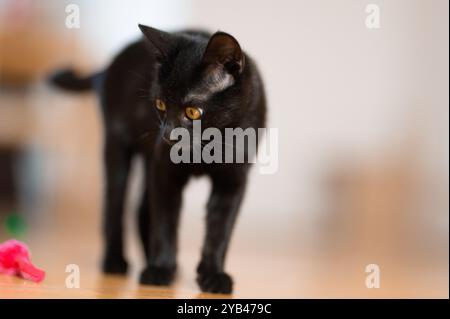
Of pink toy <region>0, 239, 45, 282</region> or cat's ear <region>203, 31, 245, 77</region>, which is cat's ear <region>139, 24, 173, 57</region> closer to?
cat's ear <region>203, 31, 245, 77</region>

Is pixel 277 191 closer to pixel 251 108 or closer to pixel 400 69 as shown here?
pixel 400 69

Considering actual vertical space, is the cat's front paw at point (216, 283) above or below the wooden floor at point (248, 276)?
above

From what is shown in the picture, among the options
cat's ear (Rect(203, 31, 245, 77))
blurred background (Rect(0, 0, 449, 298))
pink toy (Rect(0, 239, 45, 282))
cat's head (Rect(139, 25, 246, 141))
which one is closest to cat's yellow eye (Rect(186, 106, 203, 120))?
cat's head (Rect(139, 25, 246, 141))

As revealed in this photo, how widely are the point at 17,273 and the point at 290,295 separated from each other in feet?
2.22

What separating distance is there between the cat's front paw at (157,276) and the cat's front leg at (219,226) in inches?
3.0

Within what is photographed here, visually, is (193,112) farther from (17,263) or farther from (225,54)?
(17,263)

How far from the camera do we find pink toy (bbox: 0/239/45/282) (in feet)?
4.78

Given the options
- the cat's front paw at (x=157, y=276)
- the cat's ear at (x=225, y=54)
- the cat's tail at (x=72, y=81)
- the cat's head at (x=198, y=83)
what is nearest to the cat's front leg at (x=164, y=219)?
the cat's front paw at (x=157, y=276)

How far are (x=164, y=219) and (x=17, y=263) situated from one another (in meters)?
0.37

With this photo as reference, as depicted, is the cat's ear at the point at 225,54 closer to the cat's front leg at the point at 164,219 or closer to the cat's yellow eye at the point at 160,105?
the cat's yellow eye at the point at 160,105

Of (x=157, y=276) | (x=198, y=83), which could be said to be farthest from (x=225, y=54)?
(x=157, y=276)

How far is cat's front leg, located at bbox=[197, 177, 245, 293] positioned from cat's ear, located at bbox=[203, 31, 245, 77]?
1.08ft

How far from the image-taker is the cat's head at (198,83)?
1.38m

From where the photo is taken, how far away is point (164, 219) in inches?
63.4
